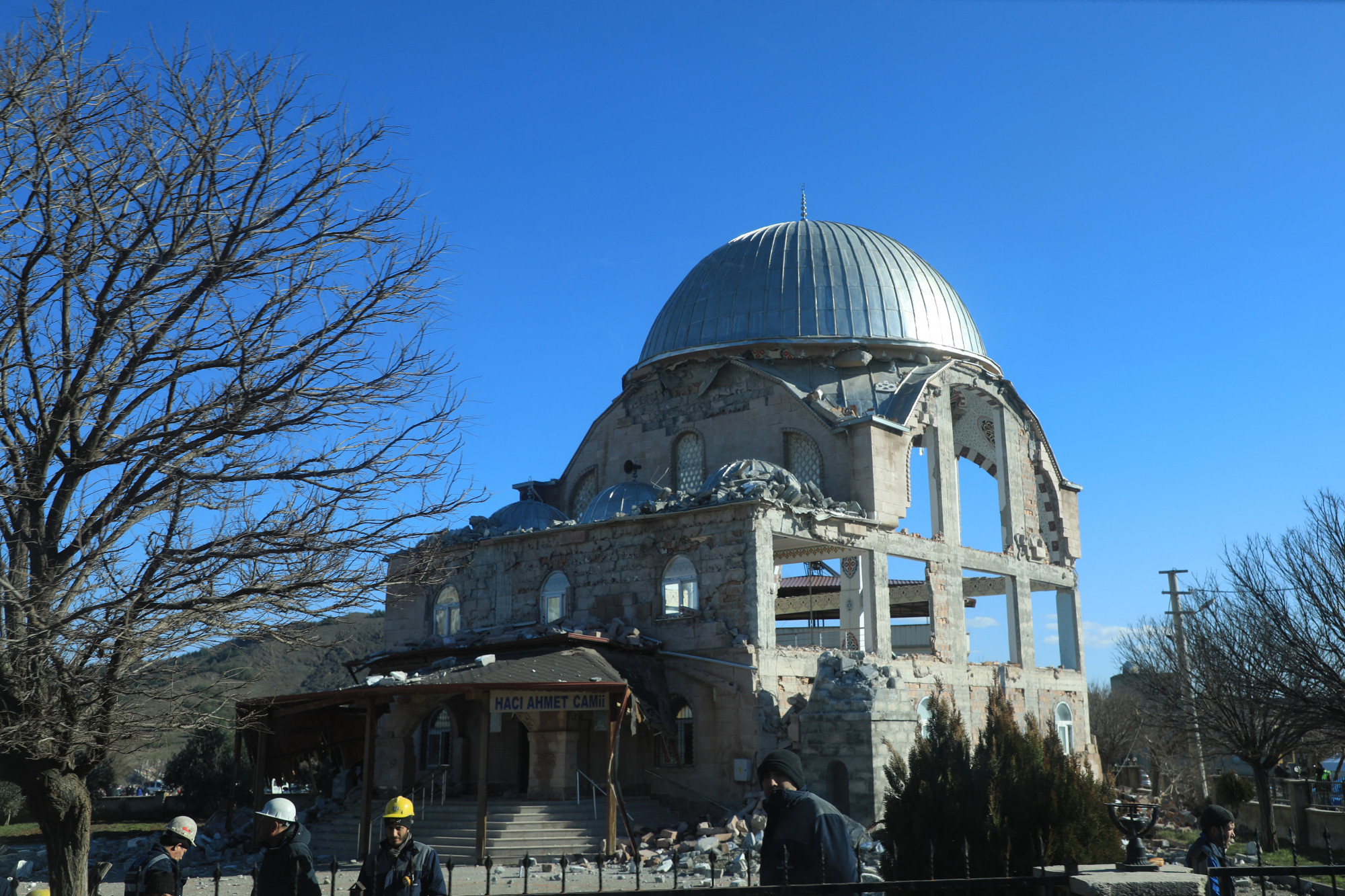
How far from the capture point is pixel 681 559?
74.2 feet

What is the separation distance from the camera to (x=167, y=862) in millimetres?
6531

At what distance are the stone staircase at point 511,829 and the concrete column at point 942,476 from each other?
9.40 m

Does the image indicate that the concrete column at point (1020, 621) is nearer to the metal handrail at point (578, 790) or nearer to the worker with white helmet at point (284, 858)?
the metal handrail at point (578, 790)

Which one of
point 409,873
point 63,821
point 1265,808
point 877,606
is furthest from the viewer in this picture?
point 1265,808

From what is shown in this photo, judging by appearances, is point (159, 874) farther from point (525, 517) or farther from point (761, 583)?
point (525, 517)

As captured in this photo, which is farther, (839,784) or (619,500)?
(619,500)

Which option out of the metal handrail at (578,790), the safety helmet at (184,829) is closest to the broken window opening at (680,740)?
the metal handrail at (578,790)

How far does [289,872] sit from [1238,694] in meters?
22.1

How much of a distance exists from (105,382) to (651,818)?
14310 millimetres

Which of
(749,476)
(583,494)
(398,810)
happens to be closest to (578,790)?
(749,476)

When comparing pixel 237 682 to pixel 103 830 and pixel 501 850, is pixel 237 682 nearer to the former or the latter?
pixel 501 850

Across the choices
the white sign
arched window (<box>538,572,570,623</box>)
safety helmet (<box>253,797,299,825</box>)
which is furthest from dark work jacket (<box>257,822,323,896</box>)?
arched window (<box>538,572,570,623</box>)

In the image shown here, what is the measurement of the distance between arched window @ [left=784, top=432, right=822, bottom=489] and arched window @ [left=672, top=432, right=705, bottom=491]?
2.35 m

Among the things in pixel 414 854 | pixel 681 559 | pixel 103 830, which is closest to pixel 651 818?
pixel 681 559
